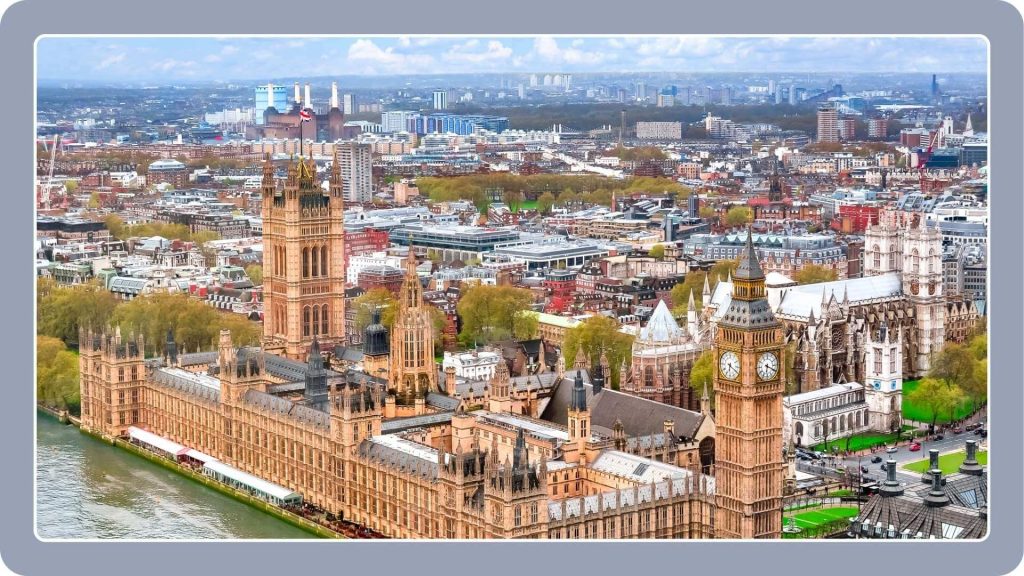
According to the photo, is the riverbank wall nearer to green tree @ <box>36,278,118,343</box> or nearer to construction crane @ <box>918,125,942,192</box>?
green tree @ <box>36,278,118,343</box>

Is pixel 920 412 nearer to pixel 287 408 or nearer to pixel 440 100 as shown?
pixel 287 408

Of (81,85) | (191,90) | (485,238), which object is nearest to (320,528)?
(81,85)

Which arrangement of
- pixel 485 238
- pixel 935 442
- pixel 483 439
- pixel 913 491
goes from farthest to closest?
pixel 485 238
pixel 935 442
pixel 483 439
pixel 913 491

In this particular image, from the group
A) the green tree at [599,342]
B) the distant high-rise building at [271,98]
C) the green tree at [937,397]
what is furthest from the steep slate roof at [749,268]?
the distant high-rise building at [271,98]

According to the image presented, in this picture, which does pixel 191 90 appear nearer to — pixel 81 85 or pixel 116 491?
pixel 81 85

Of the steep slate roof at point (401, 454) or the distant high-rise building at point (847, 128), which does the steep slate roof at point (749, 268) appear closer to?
the steep slate roof at point (401, 454)

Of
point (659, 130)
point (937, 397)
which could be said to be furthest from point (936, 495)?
point (659, 130)
